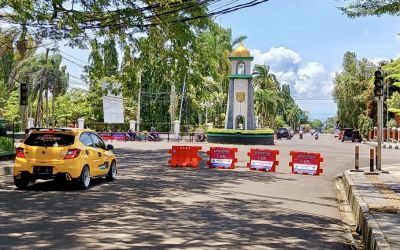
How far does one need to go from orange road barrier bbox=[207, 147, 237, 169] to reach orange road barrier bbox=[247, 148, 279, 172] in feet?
2.82

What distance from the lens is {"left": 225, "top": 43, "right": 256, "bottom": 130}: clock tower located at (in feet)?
158

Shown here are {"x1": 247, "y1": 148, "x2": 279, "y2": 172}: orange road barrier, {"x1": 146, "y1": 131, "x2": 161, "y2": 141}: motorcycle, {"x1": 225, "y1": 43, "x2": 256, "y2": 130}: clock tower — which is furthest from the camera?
{"x1": 146, "y1": 131, "x2": 161, "y2": 141}: motorcycle

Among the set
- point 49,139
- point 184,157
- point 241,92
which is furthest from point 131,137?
point 49,139

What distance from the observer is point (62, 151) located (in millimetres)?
12406

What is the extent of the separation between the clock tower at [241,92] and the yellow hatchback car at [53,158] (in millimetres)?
35936

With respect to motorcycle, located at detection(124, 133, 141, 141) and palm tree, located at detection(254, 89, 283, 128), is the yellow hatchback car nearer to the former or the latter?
motorcycle, located at detection(124, 133, 141, 141)

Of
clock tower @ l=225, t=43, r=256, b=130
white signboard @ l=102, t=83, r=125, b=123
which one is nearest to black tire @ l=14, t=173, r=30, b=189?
clock tower @ l=225, t=43, r=256, b=130

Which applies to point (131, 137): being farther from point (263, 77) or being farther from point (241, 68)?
point (263, 77)

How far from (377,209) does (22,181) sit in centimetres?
850

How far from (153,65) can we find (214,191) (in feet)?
38.7

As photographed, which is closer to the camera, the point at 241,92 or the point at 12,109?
the point at 241,92

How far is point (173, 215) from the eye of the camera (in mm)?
9297

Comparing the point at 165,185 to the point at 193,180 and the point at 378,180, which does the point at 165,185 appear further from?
the point at 378,180

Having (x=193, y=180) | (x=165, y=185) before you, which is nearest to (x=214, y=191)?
→ (x=165, y=185)
